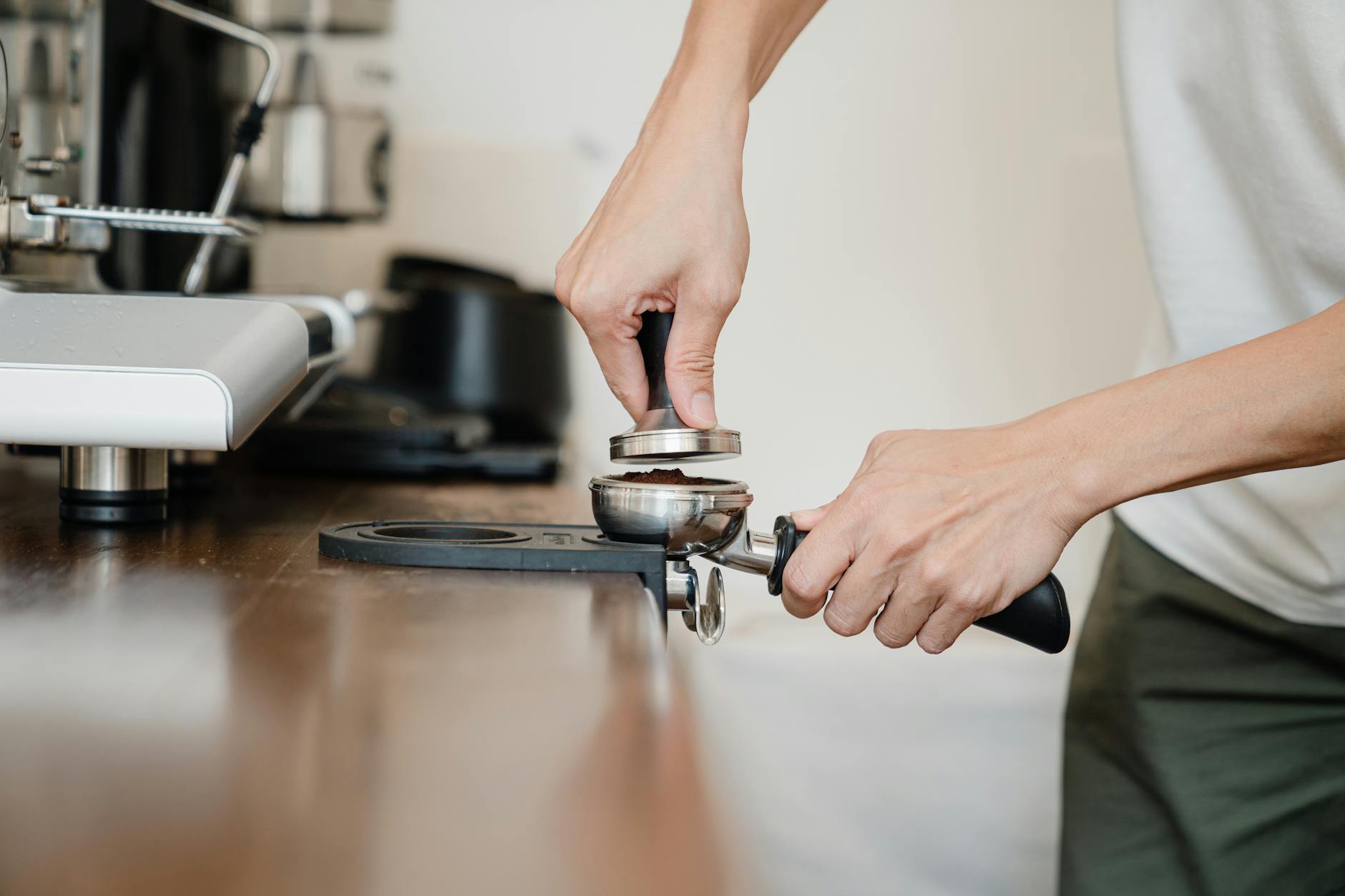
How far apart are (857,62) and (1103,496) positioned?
51.7 inches

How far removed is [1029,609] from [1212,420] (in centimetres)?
15

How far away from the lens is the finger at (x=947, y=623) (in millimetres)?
615

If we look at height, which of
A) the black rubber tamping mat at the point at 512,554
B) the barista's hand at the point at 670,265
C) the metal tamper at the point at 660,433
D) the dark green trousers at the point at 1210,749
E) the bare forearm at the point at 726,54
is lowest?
the dark green trousers at the point at 1210,749

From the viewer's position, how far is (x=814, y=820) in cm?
153

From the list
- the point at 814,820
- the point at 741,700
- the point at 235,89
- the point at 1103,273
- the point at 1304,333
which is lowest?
the point at 814,820

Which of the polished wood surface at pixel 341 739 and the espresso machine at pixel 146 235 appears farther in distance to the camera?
the espresso machine at pixel 146 235

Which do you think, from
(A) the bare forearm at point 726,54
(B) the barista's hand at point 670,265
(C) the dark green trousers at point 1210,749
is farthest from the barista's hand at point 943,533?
(C) the dark green trousers at point 1210,749

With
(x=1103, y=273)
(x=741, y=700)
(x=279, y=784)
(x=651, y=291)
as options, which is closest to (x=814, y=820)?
(x=741, y=700)

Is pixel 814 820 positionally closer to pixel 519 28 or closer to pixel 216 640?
pixel 216 640

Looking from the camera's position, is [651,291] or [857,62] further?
[857,62]

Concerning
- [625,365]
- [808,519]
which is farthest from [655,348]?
[808,519]

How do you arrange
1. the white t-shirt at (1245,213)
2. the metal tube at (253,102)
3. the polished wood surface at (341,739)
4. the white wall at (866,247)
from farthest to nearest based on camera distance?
the white wall at (866,247)
the metal tube at (253,102)
the white t-shirt at (1245,213)
the polished wood surface at (341,739)

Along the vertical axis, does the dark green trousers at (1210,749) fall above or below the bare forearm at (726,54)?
below

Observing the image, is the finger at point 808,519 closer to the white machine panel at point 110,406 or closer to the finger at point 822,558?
the finger at point 822,558
